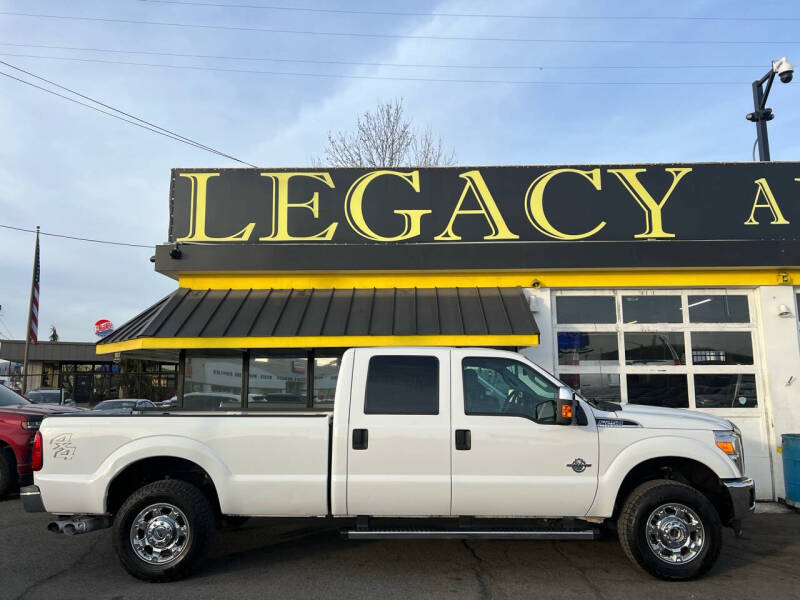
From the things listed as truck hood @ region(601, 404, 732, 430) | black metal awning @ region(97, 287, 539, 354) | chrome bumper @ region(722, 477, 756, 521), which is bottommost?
chrome bumper @ region(722, 477, 756, 521)

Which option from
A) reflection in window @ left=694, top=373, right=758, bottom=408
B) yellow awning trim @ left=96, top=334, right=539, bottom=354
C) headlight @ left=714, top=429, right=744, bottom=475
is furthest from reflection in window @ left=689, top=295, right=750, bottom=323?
headlight @ left=714, top=429, right=744, bottom=475

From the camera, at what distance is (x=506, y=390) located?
18.6 ft

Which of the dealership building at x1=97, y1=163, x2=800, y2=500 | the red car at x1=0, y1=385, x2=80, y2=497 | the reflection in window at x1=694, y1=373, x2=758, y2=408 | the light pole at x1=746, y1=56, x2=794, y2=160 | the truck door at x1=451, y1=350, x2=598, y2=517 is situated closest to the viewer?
the truck door at x1=451, y1=350, x2=598, y2=517

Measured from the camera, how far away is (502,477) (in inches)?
211

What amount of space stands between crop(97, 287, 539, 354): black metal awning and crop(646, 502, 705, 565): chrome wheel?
3356mm

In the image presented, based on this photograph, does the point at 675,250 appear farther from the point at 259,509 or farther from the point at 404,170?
the point at 259,509

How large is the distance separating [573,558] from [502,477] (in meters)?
1.48

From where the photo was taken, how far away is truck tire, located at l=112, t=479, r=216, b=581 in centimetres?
530

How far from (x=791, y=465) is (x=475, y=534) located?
241 inches

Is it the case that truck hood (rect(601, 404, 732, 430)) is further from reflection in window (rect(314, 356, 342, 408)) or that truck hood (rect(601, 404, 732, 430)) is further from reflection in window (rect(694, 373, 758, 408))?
reflection in window (rect(314, 356, 342, 408))

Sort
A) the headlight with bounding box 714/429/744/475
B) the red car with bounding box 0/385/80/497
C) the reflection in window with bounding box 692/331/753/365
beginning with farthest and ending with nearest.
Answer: the reflection in window with bounding box 692/331/753/365 → the red car with bounding box 0/385/80/497 → the headlight with bounding box 714/429/744/475

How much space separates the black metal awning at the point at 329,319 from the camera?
847 cm

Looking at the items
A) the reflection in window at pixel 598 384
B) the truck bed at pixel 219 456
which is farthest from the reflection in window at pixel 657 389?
the truck bed at pixel 219 456

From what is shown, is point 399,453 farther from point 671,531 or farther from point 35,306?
point 35,306
